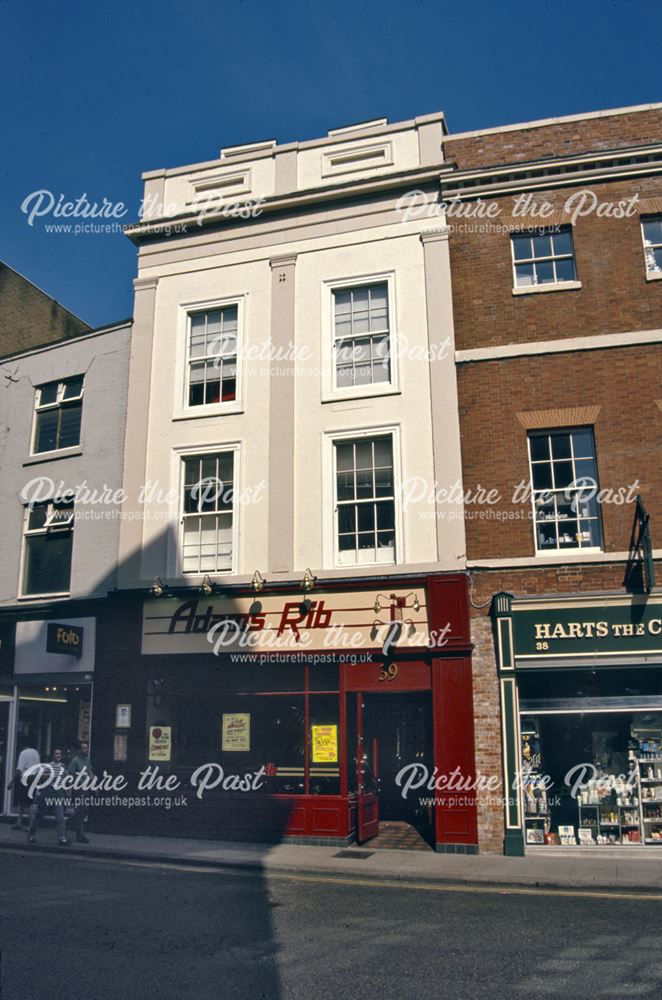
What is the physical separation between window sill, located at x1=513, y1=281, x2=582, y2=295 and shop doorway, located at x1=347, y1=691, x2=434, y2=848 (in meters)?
8.26

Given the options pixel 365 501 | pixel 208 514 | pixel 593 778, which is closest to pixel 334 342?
pixel 365 501

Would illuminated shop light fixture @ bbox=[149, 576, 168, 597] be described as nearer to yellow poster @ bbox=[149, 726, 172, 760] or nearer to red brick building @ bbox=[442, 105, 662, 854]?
yellow poster @ bbox=[149, 726, 172, 760]

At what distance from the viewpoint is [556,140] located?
16969 mm

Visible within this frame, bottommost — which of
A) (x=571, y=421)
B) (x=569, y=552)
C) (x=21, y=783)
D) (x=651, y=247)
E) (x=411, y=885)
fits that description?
(x=411, y=885)

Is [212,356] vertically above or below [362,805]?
above

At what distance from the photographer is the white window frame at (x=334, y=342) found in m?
17.0

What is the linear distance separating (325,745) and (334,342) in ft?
27.0

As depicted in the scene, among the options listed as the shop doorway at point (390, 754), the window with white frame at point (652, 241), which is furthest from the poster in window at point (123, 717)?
the window with white frame at point (652, 241)

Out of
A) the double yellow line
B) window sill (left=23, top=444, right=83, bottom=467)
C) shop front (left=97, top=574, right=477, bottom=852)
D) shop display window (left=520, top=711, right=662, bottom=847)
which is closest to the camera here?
the double yellow line

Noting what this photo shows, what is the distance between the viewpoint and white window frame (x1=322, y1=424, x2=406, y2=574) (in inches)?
635

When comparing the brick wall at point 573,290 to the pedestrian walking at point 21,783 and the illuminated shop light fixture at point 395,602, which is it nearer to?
the illuminated shop light fixture at point 395,602

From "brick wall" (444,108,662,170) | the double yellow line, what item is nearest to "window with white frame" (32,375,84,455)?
"brick wall" (444,108,662,170)

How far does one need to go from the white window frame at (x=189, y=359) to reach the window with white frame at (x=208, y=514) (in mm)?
971

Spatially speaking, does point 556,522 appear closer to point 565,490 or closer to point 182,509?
point 565,490
